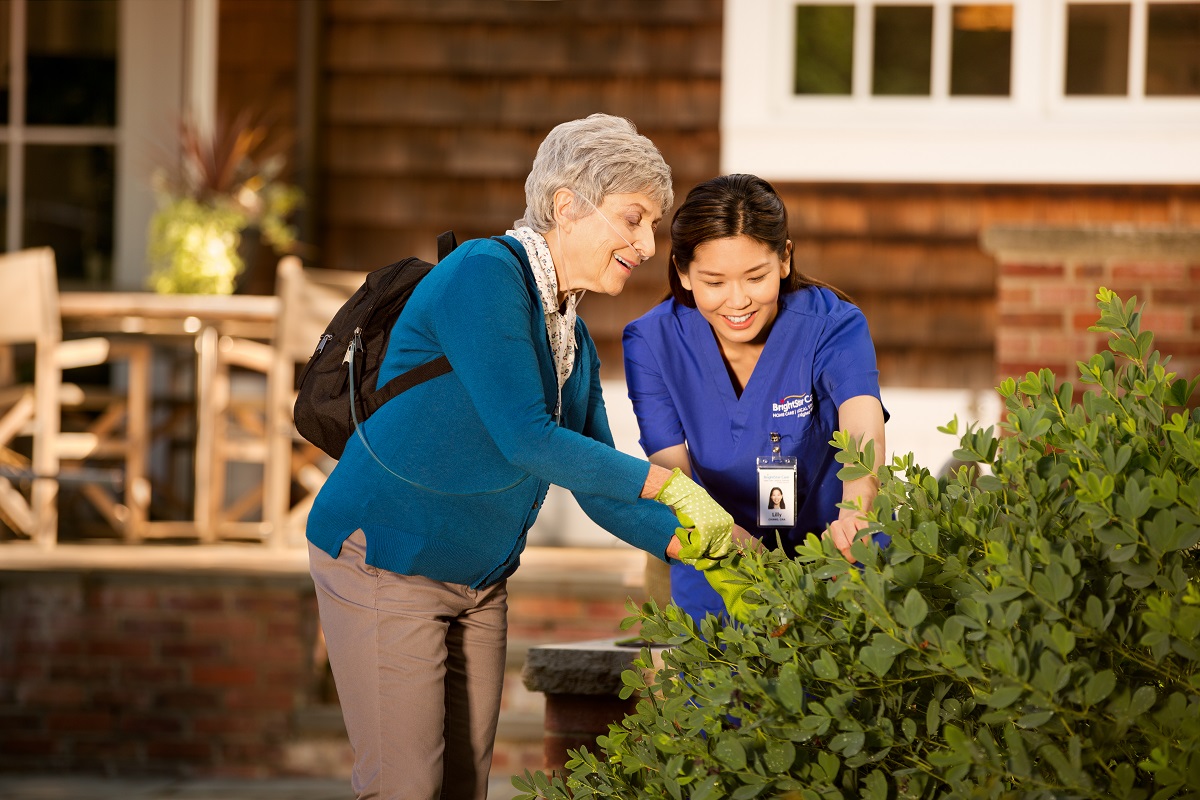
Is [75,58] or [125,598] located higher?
[75,58]

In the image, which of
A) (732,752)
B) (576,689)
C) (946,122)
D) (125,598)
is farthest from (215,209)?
(732,752)

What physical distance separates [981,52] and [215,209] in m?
3.11

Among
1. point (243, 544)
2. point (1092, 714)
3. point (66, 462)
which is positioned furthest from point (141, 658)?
point (1092, 714)

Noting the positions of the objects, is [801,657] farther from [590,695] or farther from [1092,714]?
[590,695]

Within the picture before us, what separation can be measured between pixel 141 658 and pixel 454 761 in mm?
2692

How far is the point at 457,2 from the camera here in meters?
5.44

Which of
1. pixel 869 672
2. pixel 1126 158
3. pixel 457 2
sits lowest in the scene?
pixel 869 672

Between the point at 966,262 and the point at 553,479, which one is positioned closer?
the point at 553,479

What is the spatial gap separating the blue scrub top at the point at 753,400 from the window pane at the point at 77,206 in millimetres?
4127

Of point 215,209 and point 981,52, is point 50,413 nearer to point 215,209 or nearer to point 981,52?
point 215,209

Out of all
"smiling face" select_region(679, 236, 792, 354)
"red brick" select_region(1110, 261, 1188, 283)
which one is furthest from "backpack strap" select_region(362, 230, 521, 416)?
"red brick" select_region(1110, 261, 1188, 283)

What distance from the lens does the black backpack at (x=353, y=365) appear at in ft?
6.45

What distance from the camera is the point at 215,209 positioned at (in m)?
5.16

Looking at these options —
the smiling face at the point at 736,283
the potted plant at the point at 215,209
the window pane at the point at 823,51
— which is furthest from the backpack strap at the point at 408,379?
the window pane at the point at 823,51
